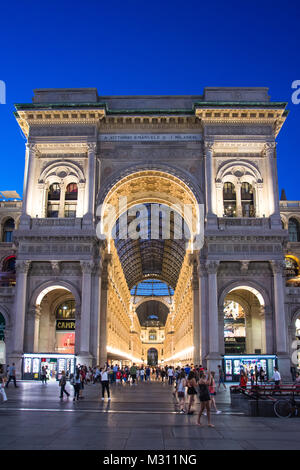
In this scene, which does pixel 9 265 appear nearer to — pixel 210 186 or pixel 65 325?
pixel 65 325

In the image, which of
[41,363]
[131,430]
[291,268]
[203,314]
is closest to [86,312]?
[41,363]

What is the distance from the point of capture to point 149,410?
20.8 metres

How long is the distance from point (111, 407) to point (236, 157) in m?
30.8

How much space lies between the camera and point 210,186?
149 ft

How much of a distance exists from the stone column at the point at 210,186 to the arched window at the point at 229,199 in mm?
3011

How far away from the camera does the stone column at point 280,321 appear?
4122 centimetres

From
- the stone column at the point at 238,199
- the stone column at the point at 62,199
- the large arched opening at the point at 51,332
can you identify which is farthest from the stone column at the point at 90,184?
the stone column at the point at 238,199

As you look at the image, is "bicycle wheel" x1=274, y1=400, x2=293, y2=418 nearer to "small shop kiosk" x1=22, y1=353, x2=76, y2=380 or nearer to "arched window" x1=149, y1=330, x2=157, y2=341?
"small shop kiosk" x1=22, y1=353, x2=76, y2=380

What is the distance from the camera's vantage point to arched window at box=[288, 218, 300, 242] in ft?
209

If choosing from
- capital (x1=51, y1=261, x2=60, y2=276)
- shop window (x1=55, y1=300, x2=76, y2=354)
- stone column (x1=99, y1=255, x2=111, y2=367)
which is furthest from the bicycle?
shop window (x1=55, y1=300, x2=76, y2=354)

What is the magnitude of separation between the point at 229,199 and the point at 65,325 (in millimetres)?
20571
